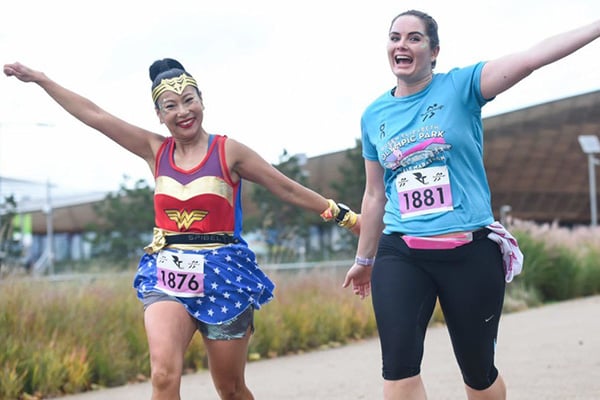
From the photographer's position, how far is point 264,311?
10.9 metres

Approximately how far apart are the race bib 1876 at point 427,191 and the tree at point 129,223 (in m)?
28.7

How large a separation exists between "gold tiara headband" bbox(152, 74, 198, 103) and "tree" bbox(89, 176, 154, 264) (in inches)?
1100

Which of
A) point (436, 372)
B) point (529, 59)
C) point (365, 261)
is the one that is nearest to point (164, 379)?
point (365, 261)

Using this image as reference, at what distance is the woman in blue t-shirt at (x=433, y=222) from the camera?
4469mm

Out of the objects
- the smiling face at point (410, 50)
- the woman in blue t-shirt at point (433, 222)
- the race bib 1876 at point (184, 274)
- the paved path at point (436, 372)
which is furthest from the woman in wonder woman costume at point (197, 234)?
the paved path at point (436, 372)

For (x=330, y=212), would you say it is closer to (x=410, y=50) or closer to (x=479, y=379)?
(x=410, y=50)

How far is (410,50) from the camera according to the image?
182 inches

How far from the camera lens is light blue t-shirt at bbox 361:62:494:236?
4492mm

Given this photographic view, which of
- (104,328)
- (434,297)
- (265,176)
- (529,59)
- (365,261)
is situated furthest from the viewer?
(104,328)

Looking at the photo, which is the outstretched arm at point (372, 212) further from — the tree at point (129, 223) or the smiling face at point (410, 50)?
the tree at point (129, 223)

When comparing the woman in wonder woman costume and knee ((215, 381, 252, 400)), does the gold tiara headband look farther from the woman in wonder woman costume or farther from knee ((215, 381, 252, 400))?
knee ((215, 381, 252, 400))

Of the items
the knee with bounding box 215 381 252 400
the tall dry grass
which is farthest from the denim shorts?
the tall dry grass

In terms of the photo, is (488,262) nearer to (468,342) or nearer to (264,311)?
(468,342)

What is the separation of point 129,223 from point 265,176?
29593mm
